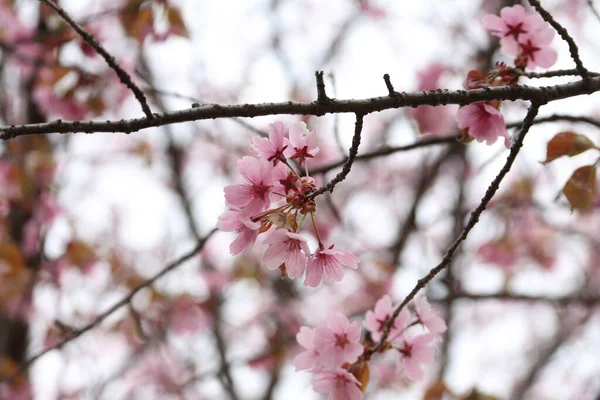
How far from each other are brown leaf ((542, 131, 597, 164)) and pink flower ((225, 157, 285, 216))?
2.01ft

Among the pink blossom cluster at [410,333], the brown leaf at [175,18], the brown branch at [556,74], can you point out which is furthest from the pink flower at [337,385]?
the brown leaf at [175,18]

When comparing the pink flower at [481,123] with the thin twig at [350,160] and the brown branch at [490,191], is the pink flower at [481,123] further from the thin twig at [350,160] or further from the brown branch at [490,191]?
the thin twig at [350,160]

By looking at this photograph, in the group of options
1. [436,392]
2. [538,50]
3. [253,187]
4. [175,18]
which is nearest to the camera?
[253,187]

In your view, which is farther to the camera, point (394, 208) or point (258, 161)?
point (394, 208)

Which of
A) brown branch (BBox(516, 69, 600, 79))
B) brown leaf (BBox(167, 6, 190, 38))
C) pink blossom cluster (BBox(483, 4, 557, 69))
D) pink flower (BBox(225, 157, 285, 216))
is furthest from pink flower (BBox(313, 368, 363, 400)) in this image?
brown leaf (BBox(167, 6, 190, 38))

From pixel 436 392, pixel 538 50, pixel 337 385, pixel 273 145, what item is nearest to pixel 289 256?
pixel 273 145

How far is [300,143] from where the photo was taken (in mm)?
1080

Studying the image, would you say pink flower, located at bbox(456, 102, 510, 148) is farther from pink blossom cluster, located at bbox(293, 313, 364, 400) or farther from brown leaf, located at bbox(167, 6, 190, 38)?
brown leaf, located at bbox(167, 6, 190, 38)

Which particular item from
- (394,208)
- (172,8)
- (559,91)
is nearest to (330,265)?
(559,91)

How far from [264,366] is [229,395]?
54 cm

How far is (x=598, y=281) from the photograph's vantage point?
233 inches

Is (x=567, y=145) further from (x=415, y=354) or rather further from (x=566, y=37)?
(x=415, y=354)

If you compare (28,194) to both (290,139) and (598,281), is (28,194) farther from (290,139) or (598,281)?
(598,281)

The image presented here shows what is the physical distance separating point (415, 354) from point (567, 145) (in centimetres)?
56
